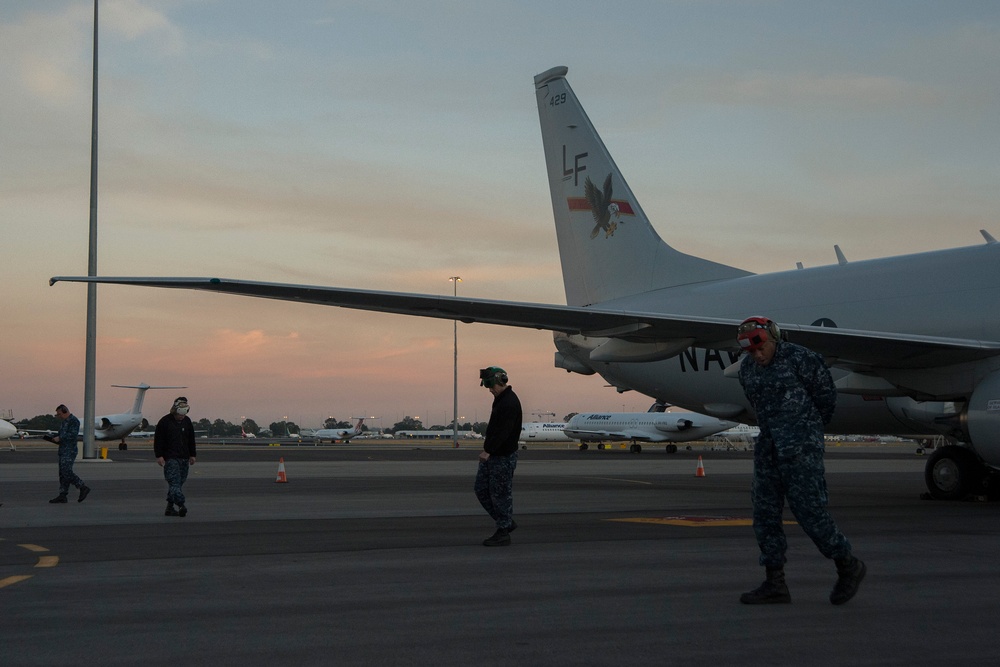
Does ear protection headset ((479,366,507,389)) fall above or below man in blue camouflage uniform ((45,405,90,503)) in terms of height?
above

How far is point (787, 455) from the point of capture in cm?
698

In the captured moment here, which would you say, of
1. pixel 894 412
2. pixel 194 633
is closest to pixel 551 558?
pixel 194 633

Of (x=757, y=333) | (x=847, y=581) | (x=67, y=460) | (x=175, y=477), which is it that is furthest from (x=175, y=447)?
(x=847, y=581)

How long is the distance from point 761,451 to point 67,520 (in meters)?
10.2

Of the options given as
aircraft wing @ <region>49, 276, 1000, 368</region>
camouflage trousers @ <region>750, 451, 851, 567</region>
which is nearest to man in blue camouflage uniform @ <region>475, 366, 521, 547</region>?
aircraft wing @ <region>49, 276, 1000, 368</region>

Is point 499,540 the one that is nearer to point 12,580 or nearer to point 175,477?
point 12,580

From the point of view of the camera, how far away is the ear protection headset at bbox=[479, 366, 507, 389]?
11.4 metres

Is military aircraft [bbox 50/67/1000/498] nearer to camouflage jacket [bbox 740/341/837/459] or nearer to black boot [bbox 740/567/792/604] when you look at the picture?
camouflage jacket [bbox 740/341/837/459]

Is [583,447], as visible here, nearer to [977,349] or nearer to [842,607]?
[977,349]

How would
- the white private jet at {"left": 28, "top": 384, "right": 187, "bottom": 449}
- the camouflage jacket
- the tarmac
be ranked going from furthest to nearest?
the white private jet at {"left": 28, "top": 384, "right": 187, "bottom": 449}, the camouflage jacket, the tarmac

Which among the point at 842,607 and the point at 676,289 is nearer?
the point at 842,607

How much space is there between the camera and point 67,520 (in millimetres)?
13797

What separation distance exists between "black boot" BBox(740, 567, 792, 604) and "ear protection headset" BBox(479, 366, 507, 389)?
4888 mm

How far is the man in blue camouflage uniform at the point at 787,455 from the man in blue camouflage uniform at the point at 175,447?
9800mm
